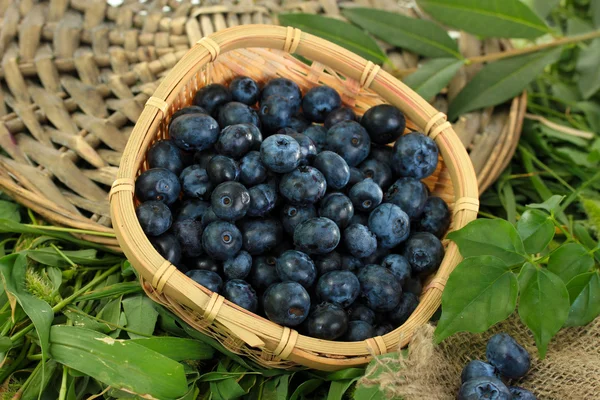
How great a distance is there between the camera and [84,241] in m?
1.21

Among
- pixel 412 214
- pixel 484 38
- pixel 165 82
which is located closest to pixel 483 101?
pixel 484 38

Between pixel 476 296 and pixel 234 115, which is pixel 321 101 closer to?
pixel 234 115

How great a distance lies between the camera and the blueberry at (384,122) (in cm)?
119

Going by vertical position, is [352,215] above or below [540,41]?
below

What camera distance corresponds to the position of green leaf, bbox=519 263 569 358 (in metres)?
0.91

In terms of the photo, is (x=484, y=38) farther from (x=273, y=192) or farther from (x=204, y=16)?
(x=273, y=192)

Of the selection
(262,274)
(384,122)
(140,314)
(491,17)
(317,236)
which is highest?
(491,17)

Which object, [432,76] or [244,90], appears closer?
[244,90]

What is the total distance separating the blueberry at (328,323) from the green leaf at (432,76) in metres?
0.67

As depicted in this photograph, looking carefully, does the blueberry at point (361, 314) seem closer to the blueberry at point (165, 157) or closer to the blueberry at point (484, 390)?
the blueberry at point (484, 390)

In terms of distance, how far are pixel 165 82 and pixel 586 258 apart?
0.80 m

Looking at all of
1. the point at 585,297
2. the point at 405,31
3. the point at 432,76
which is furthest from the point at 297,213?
the point at 405,31

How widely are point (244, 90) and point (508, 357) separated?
2.33 ft

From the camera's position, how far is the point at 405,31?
1551mm
